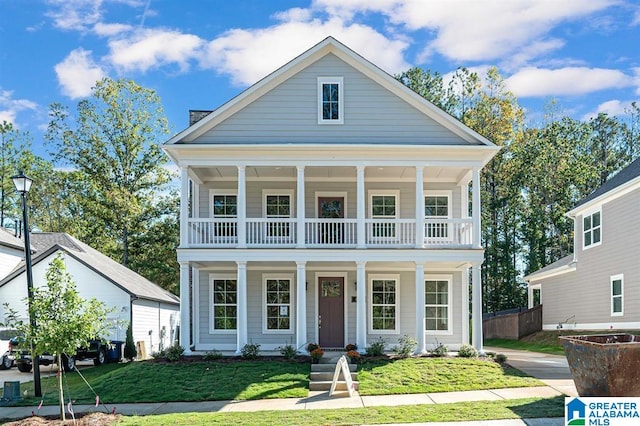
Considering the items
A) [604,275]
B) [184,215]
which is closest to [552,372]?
[604,275]

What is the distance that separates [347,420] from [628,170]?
16.1 m

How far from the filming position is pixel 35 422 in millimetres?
11258

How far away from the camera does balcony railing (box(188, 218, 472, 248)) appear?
17719 mm

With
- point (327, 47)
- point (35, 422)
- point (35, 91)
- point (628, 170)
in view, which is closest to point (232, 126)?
point (327, 47)

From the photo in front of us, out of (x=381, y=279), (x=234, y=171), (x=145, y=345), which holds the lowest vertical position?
(x=145, y=345)

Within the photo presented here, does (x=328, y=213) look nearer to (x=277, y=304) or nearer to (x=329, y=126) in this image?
(x=329, y=126)

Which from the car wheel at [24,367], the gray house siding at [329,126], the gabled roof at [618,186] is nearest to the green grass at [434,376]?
the gray house siding at [329,126]

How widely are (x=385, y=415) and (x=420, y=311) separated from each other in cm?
668

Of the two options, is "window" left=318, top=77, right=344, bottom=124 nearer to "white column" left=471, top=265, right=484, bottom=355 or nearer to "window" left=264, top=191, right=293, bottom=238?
"window" left=264, top=191, right=293, bottom=238

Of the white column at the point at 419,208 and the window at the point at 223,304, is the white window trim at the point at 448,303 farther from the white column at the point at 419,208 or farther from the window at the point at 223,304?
the window at the point at 223,304

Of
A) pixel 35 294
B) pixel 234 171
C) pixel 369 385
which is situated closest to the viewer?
pixel 35 294

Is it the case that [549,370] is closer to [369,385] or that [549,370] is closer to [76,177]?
[369,385]

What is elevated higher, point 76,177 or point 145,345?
point 76,177
